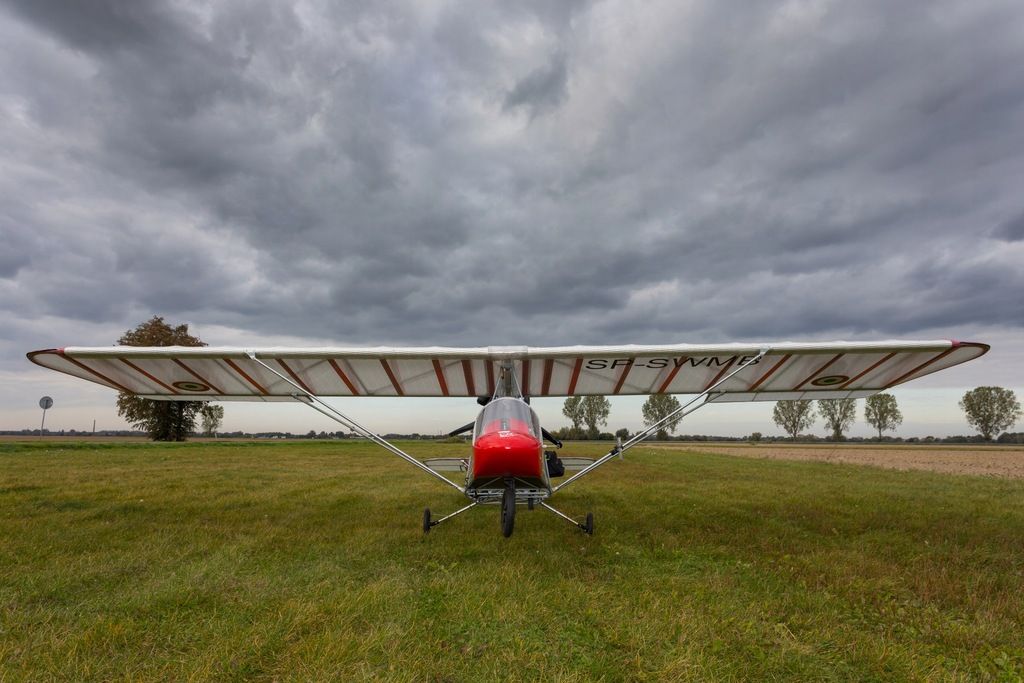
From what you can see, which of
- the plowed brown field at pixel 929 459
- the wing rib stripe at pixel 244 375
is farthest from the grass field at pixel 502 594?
the plowed brown field at pixel 929 459

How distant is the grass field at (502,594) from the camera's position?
3020 millimetres

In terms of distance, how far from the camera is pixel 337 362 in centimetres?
802

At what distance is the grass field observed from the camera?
3.02 m

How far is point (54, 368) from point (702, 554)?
35.1 feet

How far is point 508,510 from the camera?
5.63 metres

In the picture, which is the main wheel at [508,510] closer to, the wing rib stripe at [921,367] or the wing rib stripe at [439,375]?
the wing rib stripe at [439,375]

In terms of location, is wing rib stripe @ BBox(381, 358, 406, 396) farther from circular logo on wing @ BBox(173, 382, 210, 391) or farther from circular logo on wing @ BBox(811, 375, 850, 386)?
circular logo on wing @ BBox(811, 375, 850, 386)

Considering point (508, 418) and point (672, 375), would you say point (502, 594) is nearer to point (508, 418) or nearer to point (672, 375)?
point (508, 418)

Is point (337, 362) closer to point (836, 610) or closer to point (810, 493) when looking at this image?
point (836, 610)

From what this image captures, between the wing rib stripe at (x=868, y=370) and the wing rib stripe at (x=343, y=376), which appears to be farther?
the wing rib stripe at (x=343, y=376)

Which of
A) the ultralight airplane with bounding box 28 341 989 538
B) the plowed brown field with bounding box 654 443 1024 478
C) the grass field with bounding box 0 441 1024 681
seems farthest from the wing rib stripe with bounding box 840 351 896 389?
the plowed brown field with bounding box 654 443 1024 478

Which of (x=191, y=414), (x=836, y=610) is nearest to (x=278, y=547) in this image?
(x=836, y=610)

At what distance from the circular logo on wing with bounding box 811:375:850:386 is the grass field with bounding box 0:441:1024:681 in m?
2.52

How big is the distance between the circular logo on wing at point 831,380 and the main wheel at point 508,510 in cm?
694
